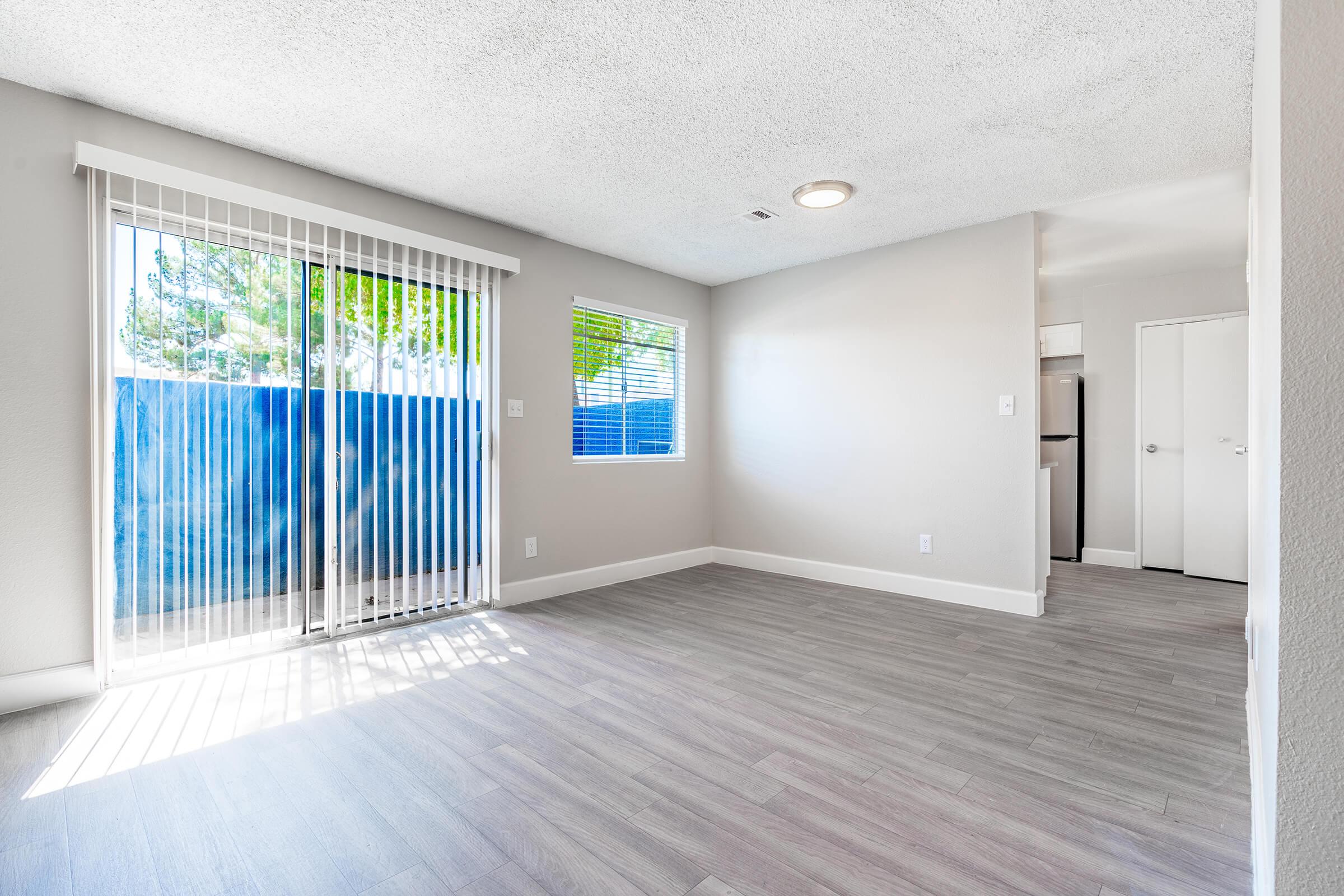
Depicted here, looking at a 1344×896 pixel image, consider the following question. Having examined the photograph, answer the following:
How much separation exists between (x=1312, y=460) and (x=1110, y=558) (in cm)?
507

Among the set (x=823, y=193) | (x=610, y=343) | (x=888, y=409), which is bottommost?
(x=888, y=409)

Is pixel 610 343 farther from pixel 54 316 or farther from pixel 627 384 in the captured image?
pixel 54 316

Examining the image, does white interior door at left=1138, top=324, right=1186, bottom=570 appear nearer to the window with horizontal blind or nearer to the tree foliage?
the window with horizontal blind

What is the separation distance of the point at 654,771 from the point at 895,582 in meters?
2.75

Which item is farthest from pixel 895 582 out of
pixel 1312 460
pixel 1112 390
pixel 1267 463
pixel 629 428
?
pixel 1312 460

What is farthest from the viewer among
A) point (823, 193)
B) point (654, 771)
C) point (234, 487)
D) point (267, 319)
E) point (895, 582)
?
point (895, 582)

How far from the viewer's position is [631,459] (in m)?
4.60

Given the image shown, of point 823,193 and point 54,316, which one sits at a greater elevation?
point 823,193

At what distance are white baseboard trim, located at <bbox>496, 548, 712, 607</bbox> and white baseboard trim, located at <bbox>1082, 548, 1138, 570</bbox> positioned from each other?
3230 mm

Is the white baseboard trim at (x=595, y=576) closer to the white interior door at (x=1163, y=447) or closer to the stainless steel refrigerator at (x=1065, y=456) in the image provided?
the stainless steel refrigerator at (x=1065, y=456)

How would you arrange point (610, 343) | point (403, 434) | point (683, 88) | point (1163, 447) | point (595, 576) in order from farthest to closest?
point (1163, 447) → point (610, 343) → point (595, 576) → point (403, 434) → point (683, 88)

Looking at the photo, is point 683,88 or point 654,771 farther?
point 683,88

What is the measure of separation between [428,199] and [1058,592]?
467cm

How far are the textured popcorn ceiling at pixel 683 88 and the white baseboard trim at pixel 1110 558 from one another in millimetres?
3223
